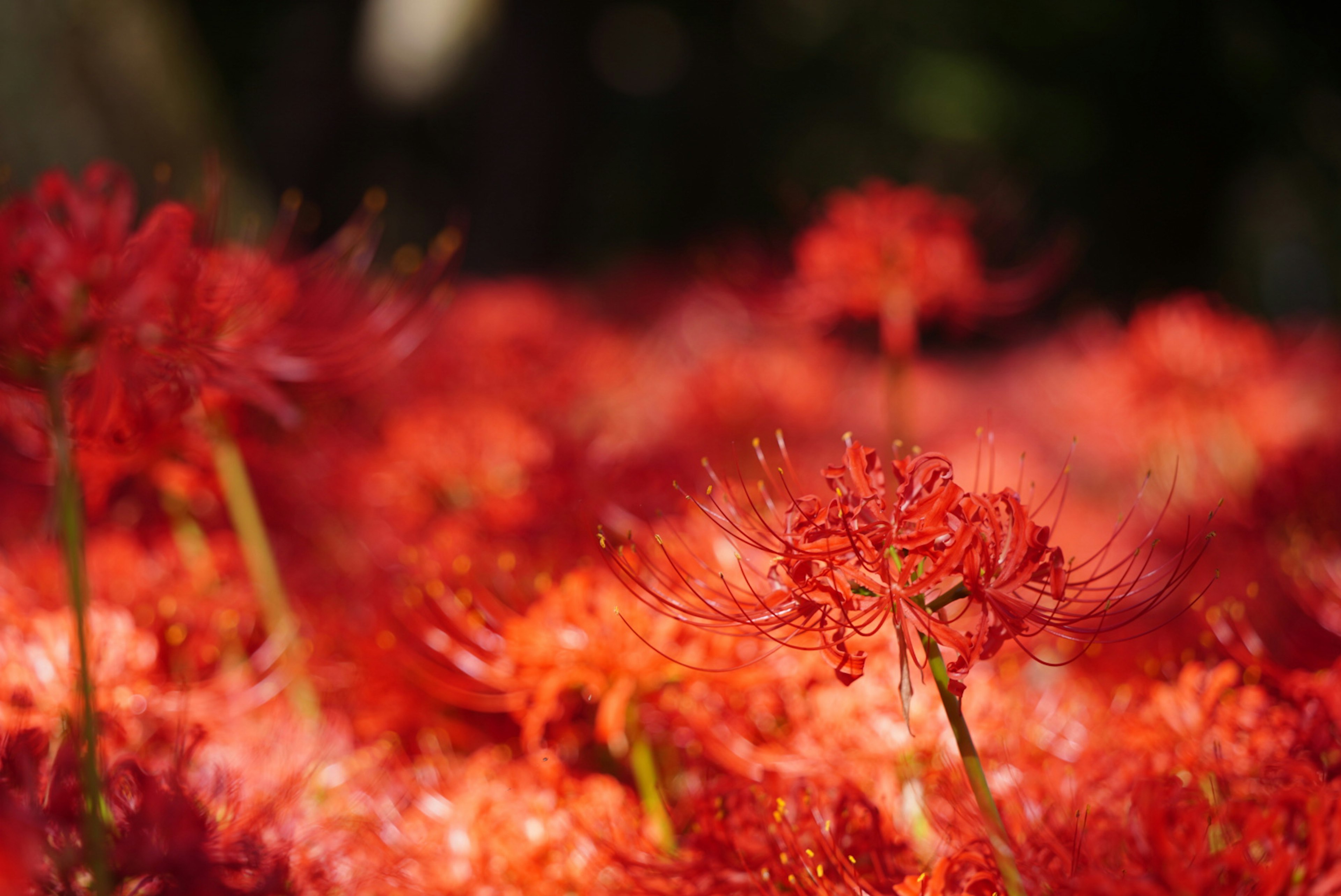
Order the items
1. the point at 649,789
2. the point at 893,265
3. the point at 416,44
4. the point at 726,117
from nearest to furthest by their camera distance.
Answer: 1. the point at 649,789
2. the point at 893,265
3. the point at 416,44
4. the point at 726,117

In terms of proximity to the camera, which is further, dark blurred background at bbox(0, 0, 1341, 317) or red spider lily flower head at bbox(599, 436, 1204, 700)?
dark blurred background at bbox(0, 0, 1341, 317)

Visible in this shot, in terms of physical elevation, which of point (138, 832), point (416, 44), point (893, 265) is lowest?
point (138, 832)

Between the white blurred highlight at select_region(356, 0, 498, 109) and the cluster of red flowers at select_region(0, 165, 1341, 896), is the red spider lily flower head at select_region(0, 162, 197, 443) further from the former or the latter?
the white blurred highlight at select_region(356, 0, 498, 109)

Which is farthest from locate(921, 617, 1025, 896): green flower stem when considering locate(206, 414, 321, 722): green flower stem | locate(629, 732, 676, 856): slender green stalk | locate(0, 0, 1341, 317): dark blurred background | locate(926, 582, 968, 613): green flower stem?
locate(0, 0, 1341, 317): dark blurred background

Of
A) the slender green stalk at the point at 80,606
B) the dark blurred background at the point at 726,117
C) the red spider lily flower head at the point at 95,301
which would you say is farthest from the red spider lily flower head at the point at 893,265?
the slender green stalk at the point at 80,606

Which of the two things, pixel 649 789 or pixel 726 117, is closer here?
pixel 649 789

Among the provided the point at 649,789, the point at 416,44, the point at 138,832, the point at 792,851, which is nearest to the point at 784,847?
the point at 792,851

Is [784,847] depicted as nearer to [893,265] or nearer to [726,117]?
[893,265]
